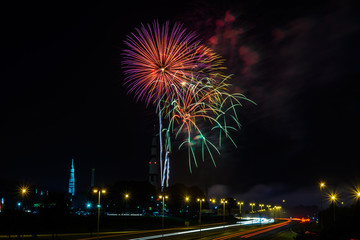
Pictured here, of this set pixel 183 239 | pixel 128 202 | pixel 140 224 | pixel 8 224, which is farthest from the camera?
pixel 128 202

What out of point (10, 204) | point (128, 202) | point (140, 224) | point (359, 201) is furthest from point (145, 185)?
point (359, 201)

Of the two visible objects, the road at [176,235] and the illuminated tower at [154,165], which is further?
the illuminated tower at [154,165]

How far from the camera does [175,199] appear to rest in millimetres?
146000

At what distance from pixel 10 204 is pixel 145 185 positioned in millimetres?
73441

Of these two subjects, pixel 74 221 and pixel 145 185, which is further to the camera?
pixel 145 185

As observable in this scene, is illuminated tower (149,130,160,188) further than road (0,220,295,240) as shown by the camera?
Yes

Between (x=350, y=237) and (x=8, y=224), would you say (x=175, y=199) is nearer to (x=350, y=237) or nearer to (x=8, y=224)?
(x=8, y=224)

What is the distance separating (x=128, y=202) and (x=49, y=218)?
85927 millimetres

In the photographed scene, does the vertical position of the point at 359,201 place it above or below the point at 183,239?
above

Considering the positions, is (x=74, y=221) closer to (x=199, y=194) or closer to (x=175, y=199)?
(x=175, y=199)

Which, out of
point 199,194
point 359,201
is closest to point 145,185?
point 199,194

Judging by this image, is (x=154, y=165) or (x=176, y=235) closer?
(x=176, y=235)

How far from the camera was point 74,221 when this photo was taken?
2729 inches

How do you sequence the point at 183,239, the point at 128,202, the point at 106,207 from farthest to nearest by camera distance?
the point at 106,207 < the point at 128,202 < the point at 183,239
